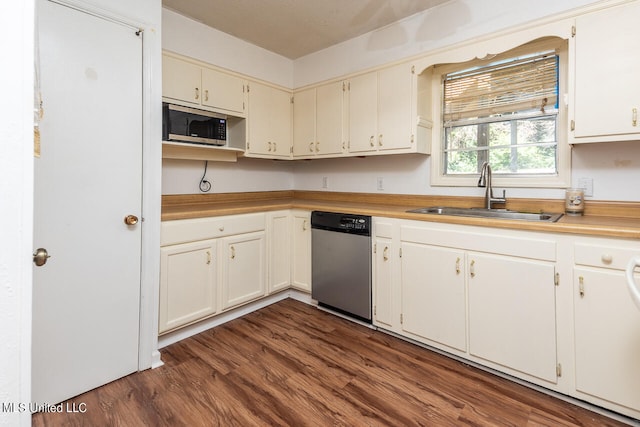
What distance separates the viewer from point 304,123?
340 centimetres

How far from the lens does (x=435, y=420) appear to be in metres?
1.58

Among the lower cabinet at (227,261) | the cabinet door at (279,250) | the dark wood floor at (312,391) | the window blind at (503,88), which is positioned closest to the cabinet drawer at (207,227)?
the lower cabinet at (227,261)

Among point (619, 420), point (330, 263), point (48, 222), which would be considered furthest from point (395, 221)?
point (48, 222)

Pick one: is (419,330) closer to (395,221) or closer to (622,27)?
(395,221)

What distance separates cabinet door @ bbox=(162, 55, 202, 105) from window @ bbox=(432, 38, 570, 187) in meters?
2.03

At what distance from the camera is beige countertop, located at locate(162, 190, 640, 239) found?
166 centimetres

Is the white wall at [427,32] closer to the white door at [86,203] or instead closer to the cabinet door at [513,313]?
the cabinet door at [513,313]

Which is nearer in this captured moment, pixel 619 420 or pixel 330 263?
pixel 619 420

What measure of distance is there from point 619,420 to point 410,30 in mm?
2843

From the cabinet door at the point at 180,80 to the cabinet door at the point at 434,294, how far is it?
2.06m

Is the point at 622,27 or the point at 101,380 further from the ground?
the point at 622,27

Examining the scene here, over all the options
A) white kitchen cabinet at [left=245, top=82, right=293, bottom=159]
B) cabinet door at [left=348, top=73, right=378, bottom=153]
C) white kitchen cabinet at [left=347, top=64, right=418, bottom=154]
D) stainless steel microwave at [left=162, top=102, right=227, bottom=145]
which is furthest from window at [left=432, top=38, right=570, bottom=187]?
stainless steel microwave at [left=162, top=102, right=227, bottom=145]

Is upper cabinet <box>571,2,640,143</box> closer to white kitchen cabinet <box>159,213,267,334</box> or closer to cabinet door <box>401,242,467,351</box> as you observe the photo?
cabinet door <box>401,242,467,351</box>

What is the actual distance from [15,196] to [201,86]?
2467 millimetres
